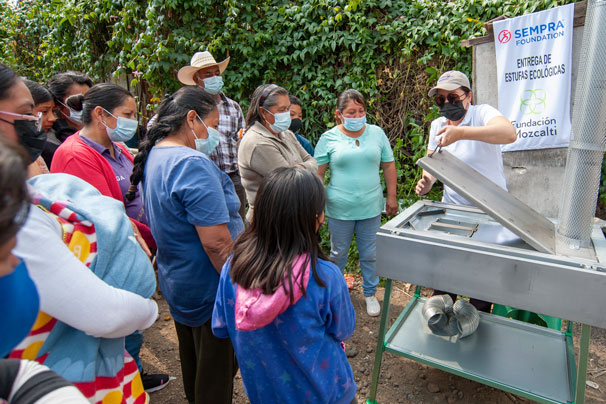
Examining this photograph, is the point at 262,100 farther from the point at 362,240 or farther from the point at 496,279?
the point at 496,279

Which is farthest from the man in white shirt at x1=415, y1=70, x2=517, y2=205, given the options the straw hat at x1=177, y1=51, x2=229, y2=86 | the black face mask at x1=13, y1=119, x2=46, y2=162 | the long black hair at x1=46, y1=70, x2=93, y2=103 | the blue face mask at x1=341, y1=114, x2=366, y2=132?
the long black hair at x1=46, y1=70, x2=93, y2=103

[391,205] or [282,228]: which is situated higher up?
[282,228]

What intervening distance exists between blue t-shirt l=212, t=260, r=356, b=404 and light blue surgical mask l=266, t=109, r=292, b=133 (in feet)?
5.26

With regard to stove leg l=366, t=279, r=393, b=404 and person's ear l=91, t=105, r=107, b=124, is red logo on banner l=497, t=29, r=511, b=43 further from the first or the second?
person's ear l=91, t=105, r=107, b=124

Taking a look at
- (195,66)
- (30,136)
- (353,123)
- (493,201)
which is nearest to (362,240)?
(353,123)

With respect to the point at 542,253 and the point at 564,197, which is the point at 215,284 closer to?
the point at 542,253

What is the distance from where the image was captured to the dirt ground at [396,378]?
2352 mm

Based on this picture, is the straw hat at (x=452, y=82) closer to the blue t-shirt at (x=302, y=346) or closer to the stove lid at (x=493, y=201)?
the stove lid at (x=493, y=201)

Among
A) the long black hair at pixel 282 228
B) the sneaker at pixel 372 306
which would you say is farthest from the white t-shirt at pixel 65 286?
the sneaker at pixel 372 306

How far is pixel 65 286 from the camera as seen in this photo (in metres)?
0.90

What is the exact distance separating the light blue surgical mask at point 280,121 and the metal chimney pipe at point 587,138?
1.75 m

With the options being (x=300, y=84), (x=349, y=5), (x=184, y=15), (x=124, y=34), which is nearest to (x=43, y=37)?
(x=124, y=34)

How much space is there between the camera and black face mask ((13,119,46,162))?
156 centimetres

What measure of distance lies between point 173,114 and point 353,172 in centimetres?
167
